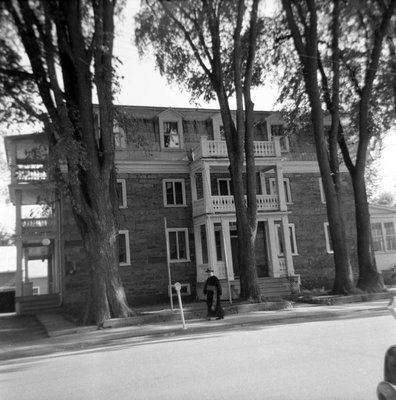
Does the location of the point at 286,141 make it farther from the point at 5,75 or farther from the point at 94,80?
the point at 5,75

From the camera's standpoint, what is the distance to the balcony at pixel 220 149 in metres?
22.7

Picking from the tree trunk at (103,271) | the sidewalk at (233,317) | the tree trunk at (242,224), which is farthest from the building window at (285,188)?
the tree trunk at (103,271)

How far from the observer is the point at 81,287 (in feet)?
69.8

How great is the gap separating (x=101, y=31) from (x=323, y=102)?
15336 millimetres

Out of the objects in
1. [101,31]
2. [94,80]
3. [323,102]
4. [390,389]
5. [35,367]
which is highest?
[323,102]

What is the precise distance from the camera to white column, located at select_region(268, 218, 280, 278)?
22609mm

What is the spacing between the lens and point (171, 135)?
24.6 meters

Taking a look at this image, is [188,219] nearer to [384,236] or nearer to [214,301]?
[214,301]

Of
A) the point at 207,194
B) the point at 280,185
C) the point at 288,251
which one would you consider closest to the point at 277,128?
the point at 280,185

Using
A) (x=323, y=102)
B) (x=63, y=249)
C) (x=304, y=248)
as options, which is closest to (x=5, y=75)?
(x=323, y=102)

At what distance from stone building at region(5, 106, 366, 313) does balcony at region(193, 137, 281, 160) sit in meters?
0.05

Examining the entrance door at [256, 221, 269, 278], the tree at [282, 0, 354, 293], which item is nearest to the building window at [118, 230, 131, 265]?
the entrance door at [256, 221, 269, 278]

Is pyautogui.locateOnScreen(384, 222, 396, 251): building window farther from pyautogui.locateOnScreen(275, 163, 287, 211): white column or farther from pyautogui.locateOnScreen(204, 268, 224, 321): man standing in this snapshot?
pyautogui.locateOnScreen(204, 268, 224, 321): man standing

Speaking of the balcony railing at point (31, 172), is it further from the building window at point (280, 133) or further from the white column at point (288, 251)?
the building window at point (280, 133)
